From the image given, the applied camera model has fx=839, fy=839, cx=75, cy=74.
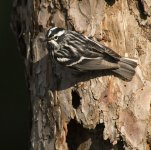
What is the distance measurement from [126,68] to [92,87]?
1.07 feet

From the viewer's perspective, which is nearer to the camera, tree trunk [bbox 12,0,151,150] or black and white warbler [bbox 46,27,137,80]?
tree trunk [bbox 12,0,151,150]

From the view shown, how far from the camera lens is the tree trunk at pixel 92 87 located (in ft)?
22.3

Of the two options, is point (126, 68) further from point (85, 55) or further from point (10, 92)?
point (10, 92)

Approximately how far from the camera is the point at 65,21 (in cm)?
712

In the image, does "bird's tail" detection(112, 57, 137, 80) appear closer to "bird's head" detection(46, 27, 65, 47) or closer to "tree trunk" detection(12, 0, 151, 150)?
"tree trunk" detection(12, 0, 151, 150)

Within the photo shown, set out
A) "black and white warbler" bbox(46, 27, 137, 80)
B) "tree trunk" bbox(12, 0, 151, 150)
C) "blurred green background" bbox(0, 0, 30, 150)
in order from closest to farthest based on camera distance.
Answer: "tree trunk" bbox(12, 0, 151, 150) < "black and white warbler" bbox(46, 27, 137, 80) < "blurred green background" bbox(0, 0, 30, 150)

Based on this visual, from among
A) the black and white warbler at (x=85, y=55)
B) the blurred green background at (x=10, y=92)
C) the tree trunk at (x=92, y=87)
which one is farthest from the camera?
the blurred green background at (x=10, y=92)

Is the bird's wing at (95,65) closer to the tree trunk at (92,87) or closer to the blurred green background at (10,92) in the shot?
the tree trunk at (92,87)

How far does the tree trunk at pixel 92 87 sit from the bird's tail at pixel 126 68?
52 mm

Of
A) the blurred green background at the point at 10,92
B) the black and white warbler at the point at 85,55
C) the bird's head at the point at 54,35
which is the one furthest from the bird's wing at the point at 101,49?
the blurred green background at the point at 10,92

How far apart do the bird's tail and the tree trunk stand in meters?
0.05

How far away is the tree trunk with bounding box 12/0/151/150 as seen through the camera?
680 centimetres

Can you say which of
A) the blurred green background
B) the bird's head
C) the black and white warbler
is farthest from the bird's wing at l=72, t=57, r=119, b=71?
the blurred green background

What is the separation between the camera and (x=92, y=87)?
686 cm
